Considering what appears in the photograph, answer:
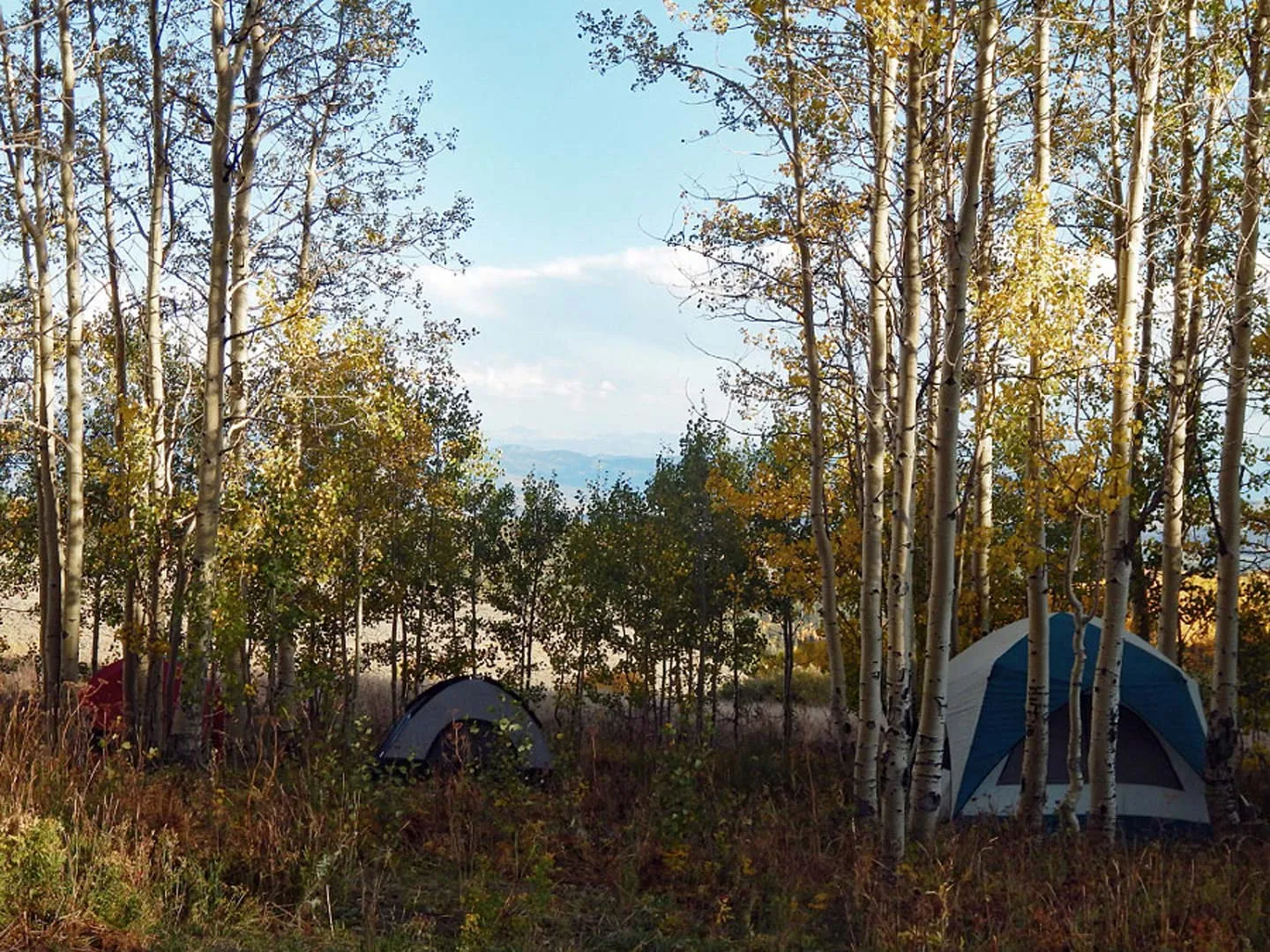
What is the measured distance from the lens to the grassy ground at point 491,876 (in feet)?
18.0

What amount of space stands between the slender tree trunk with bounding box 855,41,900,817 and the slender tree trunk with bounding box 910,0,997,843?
1.57m

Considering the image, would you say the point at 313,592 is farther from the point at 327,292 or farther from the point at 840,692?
the point at 840,692

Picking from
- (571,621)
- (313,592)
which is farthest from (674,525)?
(313,592)

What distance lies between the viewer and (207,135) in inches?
487

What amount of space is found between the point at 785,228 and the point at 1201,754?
756 centimetres

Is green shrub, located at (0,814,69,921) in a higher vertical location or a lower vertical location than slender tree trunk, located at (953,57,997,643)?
lower

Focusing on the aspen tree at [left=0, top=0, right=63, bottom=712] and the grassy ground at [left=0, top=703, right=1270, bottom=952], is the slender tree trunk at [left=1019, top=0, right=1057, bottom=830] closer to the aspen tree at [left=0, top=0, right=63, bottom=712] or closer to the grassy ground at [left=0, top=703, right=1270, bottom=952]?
the grassy ground at [left=0, top=703, right=1270, bottom=952]

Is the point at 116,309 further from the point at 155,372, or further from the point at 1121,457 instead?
the point at 1121,457

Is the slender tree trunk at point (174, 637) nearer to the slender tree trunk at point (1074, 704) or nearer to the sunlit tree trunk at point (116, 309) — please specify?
the sunlit tree trunk at point (116, 309)

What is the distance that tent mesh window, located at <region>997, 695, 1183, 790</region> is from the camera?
12688mm

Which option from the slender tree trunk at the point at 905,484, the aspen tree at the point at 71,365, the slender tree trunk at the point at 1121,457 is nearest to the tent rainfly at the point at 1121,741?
the slender tree trunk at the point at 1121,457

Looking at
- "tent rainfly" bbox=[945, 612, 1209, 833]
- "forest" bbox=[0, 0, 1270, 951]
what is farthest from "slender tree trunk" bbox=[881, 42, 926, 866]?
"tent rainfly" bbox=[945, 612, 1209, 833]

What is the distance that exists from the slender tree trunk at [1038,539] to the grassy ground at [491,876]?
2.15 meters

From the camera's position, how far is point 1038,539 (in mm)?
10086
